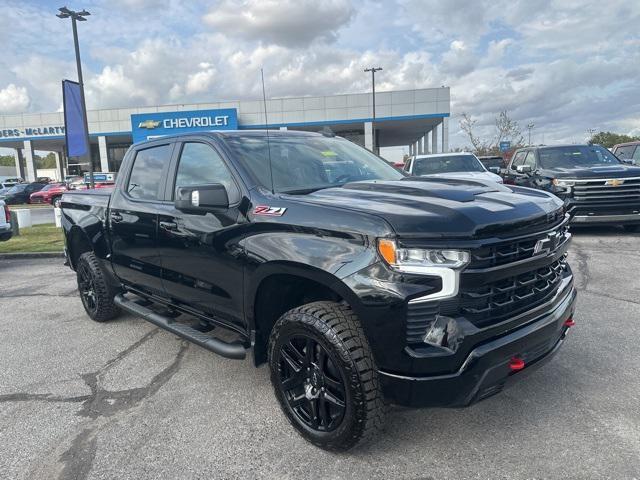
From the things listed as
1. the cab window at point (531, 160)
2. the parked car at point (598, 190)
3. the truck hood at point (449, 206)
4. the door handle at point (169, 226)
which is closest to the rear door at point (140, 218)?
the door handle at point (169, 226)

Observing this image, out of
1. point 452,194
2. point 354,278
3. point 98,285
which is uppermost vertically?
point 452,194

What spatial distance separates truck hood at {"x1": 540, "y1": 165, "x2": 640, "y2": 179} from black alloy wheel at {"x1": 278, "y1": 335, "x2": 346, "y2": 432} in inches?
316

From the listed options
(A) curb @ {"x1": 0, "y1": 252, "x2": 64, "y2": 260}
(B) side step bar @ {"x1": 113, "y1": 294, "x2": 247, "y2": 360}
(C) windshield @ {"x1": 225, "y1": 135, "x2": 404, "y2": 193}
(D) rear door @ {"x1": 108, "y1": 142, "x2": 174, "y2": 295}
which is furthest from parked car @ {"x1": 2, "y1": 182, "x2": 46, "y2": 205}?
(C) windshield @ {"x1": 225, "y1": 135, "x2": 404, "y2": 193}

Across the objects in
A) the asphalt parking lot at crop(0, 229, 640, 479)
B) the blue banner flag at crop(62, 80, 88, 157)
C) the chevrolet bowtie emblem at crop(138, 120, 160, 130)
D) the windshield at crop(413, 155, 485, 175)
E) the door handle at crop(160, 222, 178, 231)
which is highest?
the chevrolet bowtie emblem at crop(138, 120, 160, 130)

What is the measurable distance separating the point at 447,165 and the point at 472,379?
33.8 feet

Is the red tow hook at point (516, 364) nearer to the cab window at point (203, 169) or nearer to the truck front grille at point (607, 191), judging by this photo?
the cab window at point (203, 169)

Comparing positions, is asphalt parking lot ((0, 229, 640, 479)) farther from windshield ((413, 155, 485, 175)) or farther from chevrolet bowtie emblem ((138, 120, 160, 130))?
chevrolet bowtie emblem ((138, 120, 160, 130))

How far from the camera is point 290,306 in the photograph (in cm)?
308

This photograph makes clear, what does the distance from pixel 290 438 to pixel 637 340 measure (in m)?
3.16

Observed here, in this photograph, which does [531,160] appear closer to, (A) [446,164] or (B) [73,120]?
(A) [446,164]

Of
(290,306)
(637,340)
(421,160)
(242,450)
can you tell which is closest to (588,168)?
(421,160)

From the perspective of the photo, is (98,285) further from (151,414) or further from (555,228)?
(555,228)

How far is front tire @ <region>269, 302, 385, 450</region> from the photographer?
2422 mm

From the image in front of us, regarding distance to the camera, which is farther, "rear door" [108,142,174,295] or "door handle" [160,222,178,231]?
"rear door" [108,142,174,295]
